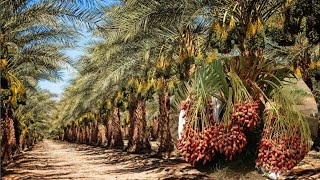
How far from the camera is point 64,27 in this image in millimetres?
12469

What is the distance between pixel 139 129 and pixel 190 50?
11.8m

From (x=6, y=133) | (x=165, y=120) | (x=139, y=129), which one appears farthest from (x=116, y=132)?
(x=165, y=120)

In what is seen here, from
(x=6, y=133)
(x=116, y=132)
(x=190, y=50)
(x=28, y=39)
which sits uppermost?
(x=28, y=39)

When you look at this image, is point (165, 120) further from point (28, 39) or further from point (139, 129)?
point (139, 129)

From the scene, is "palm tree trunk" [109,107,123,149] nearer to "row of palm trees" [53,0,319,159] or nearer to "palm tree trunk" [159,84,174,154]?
"row of palm trees" [53,0,319,159]

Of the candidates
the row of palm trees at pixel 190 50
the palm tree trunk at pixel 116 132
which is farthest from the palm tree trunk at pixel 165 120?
the palm tree trunk at pixel 116 132

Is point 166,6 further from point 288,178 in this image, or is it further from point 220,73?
point 220,73

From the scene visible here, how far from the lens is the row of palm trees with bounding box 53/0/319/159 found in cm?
391

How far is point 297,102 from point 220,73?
2.15ft

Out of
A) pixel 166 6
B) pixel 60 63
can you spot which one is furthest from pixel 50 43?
pixel 166 6

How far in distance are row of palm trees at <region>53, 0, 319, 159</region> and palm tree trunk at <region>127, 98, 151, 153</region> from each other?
43 millimetres

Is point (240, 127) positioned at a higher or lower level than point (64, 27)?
lower

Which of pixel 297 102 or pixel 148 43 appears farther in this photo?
pixel 148 43

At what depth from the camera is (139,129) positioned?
1934 centimetres
